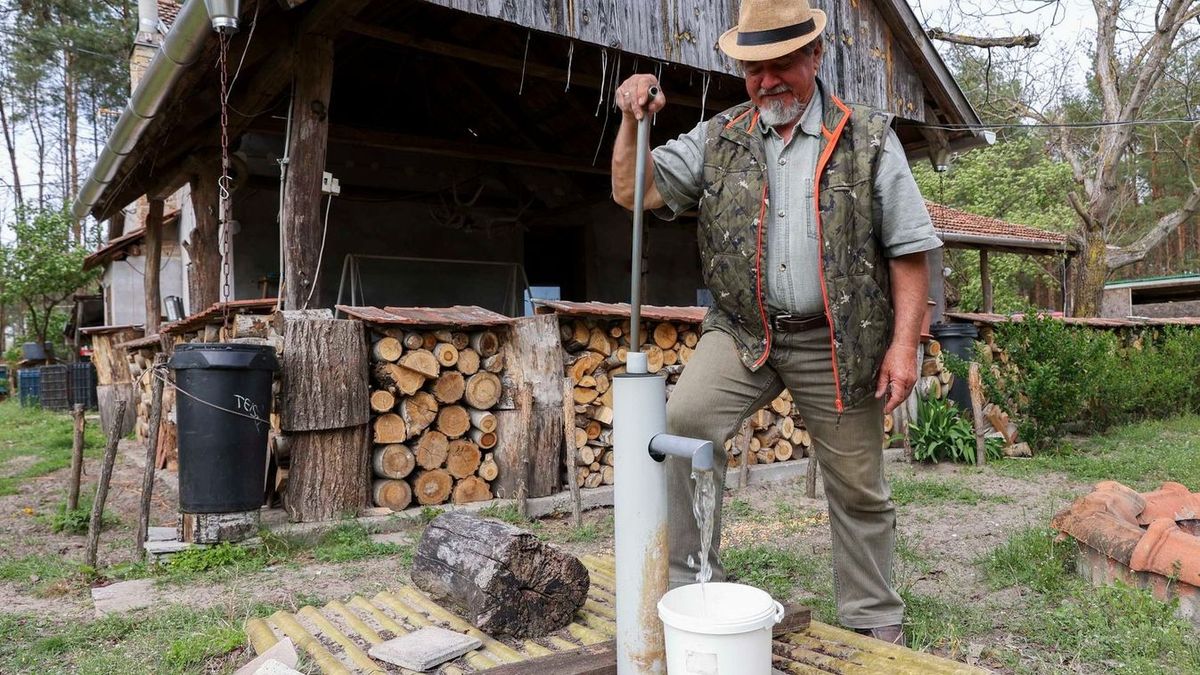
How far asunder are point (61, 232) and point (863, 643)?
20029 mm

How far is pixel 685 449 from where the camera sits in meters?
1.71

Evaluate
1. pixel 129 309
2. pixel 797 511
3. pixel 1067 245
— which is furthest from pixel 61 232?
pixel 1067 245

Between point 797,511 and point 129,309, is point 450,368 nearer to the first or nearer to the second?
point 797,511

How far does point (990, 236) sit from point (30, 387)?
58.3 ft

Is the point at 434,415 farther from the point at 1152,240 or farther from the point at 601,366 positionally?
the point at 1152,240

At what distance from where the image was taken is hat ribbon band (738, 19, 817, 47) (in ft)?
7.16

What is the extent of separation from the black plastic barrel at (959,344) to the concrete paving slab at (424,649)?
258 inches

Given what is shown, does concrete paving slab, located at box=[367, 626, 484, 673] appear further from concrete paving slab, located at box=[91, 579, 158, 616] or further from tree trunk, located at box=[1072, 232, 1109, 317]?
tree trunk, located at box=[1072, 232, 1109, 317]

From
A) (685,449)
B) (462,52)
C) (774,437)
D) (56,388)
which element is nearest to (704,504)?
(685,449)

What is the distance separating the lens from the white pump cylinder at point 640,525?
1838 millimetres

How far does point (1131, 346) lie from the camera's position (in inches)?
374

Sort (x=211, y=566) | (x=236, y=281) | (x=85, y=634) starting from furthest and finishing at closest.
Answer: (x=236, y=281) → (x=211, y=566) → (x=85, y=634)

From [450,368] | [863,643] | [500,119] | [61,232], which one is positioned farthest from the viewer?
[61,232]

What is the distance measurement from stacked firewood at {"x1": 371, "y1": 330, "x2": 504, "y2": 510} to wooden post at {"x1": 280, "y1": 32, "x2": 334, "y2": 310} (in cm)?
69
